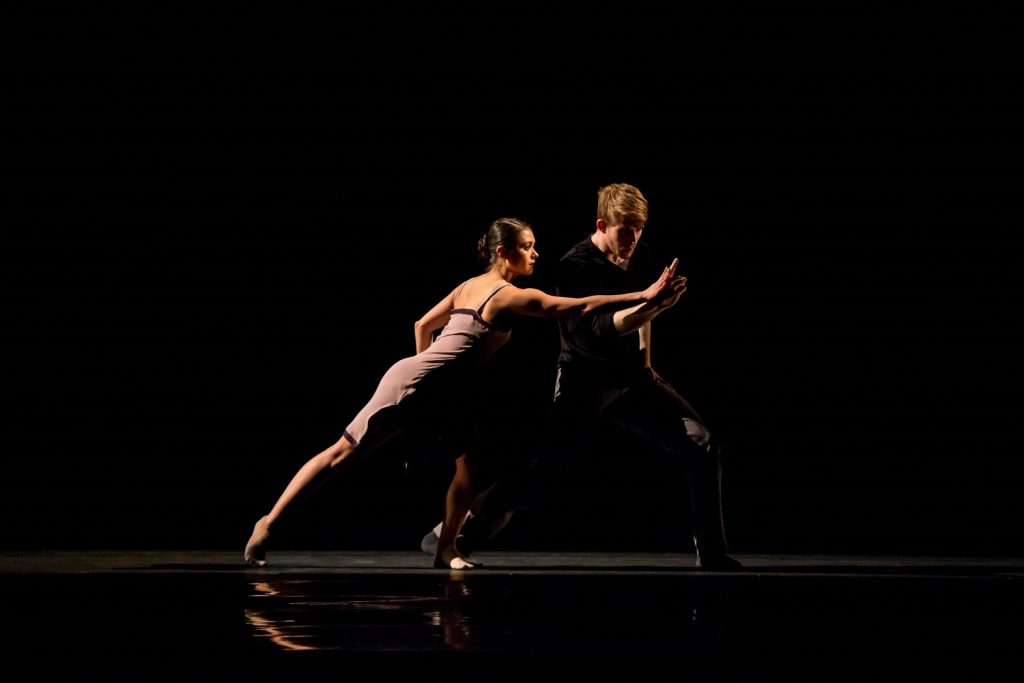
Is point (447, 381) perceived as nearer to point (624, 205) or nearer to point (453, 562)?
point (453, 562)

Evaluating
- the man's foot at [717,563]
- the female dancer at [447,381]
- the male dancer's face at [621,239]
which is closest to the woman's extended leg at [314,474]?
the female dancer at [447,381]

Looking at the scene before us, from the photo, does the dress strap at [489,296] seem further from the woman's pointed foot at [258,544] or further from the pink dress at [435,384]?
the woman's pointed foot at [258,544]

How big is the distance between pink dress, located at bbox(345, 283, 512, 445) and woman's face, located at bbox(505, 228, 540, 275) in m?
0.11

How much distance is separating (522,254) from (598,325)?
383 mm

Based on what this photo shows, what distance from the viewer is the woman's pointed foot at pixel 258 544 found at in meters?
5.16

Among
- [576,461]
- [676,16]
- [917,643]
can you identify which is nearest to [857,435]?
[676,16]

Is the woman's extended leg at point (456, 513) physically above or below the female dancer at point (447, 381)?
below

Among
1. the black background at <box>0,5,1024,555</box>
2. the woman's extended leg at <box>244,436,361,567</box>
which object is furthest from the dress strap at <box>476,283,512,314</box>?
the black background at <box>0,5,1024,555</box>

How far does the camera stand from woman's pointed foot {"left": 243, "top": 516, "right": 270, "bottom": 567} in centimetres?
516

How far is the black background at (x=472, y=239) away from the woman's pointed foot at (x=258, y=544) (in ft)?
7.56

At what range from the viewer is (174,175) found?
7641 mm

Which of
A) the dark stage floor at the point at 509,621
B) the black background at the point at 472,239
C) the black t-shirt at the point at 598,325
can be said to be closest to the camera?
the dark stage floor at the point at 509,621

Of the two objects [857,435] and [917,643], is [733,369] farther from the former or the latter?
[917,643]

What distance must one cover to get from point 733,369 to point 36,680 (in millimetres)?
5361
